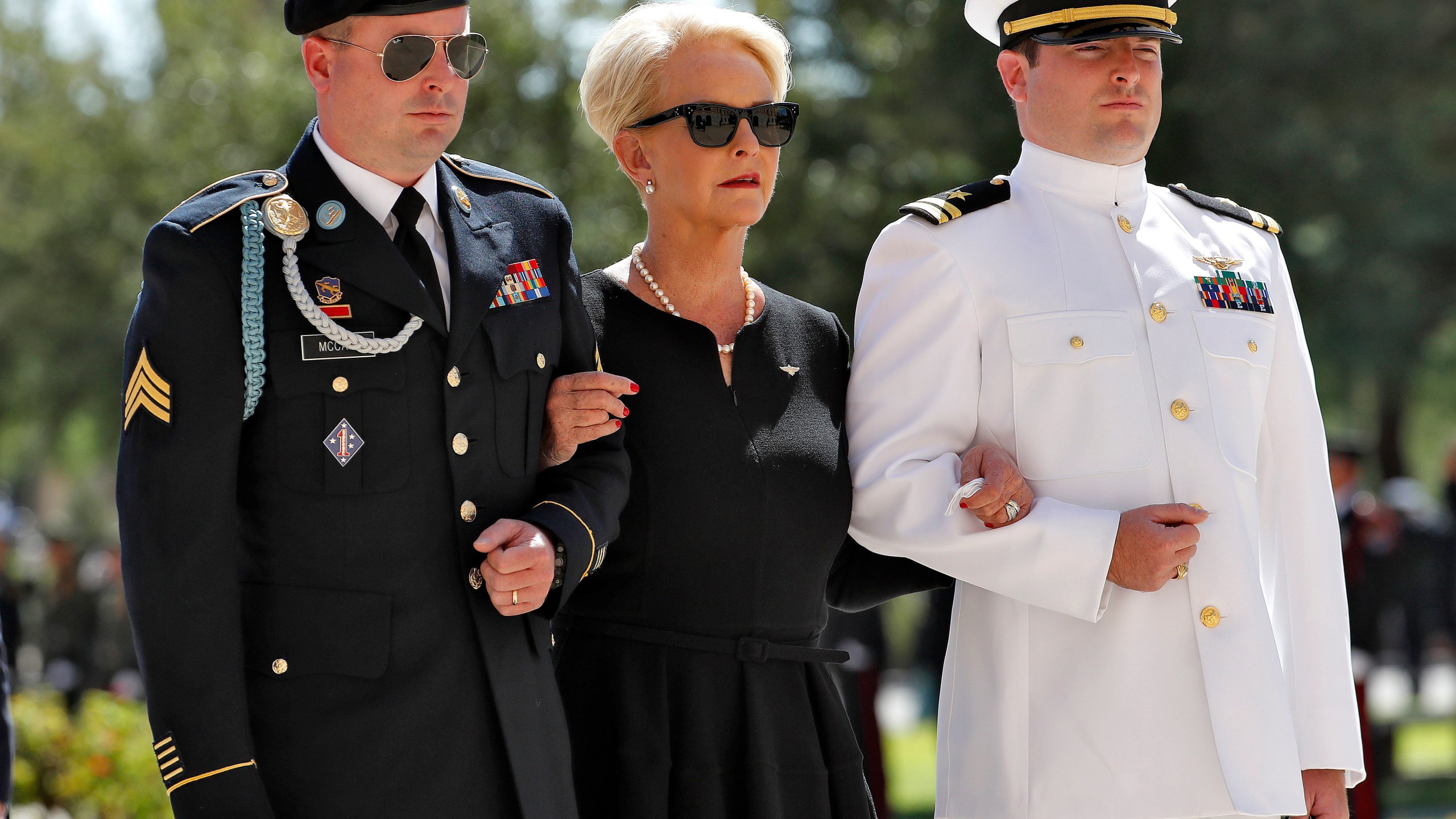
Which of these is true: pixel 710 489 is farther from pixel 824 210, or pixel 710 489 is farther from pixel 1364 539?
pixel 1364 539

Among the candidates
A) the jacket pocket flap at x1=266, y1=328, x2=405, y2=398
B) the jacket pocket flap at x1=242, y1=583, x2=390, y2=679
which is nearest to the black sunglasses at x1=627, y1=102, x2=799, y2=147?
the jacket pocket flap at x1=266, y1=328, x2=405, y2=398

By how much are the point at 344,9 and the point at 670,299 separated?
3.36ft

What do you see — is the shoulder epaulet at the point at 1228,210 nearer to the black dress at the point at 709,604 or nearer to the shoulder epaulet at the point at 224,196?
the black dress at the point at 709,604

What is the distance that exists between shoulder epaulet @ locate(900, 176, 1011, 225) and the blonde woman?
0.33 metres

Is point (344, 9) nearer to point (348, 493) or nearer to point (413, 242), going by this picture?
point (413, 242)

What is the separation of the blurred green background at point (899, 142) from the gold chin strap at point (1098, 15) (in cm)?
563

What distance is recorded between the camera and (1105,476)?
308 cm

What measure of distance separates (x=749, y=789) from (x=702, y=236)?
3.82 feet

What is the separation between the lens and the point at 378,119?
2.65 m

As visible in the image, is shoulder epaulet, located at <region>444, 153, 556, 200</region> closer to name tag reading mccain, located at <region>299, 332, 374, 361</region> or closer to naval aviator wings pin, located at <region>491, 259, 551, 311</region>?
naval aviator wings pin, located at <region>491, 259, 551, 311</region>

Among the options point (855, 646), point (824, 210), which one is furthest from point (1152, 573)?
point (855, 646)

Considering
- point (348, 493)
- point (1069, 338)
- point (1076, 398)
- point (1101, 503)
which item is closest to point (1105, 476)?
point (1101, 503)

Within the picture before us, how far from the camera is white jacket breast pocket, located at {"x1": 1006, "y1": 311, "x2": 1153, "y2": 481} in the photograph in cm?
308

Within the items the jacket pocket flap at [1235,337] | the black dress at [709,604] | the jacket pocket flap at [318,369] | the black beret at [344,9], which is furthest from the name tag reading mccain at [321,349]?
the jacket pocket flap at [1235,337]
